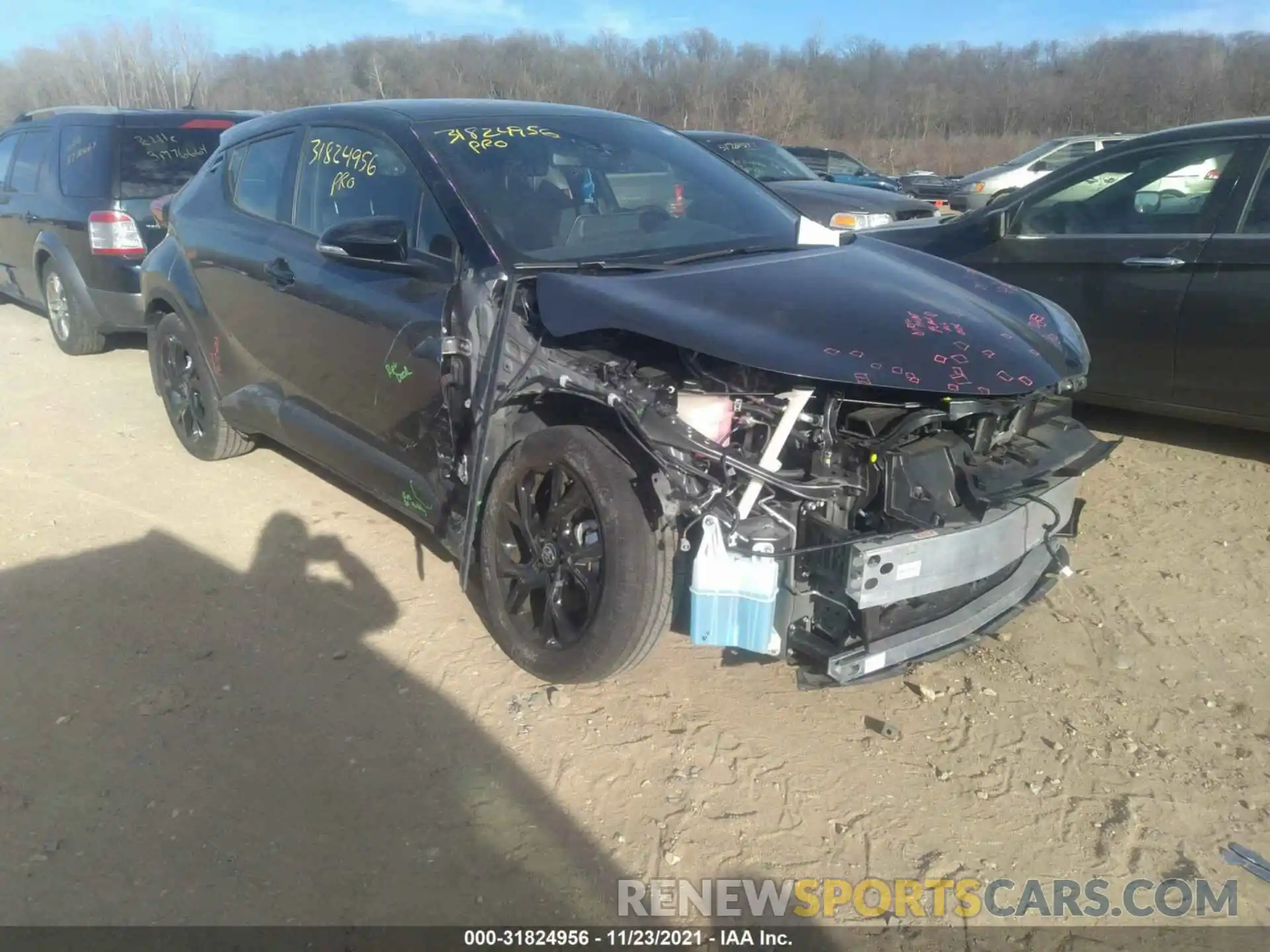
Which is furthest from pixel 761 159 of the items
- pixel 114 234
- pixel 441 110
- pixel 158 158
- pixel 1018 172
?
pixel 1018 172

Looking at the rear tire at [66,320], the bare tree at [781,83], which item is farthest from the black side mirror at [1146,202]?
the bare tree at [781,83]

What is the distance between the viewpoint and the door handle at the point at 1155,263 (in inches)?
189

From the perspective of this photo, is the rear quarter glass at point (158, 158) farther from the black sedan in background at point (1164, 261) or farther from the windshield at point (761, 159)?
the black sedan in background at point (1164, 261)

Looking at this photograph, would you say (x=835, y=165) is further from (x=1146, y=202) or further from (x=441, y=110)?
(x=441, y=110)

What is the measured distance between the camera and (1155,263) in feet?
15.9

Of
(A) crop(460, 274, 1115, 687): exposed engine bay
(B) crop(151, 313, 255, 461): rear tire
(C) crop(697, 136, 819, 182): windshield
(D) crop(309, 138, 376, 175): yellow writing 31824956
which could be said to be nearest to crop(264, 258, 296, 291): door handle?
(D) crop(309, 138, 376, 175): yellow writing 31824956

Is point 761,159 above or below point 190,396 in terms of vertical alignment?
above

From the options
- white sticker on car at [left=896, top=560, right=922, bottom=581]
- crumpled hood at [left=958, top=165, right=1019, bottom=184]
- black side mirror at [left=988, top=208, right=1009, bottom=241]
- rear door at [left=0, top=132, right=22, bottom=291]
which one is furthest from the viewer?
crumpled hood at [left=958, top=165, right=1019, bottom=184]

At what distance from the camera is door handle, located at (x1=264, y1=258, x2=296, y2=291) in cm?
413

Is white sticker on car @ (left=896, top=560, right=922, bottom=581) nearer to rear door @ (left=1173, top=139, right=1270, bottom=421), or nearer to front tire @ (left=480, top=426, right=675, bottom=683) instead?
front tire @ (left=480, top=426, right=675, bottom=683)

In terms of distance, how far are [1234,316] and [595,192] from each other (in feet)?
10.2

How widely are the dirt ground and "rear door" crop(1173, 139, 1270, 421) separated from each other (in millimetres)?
593

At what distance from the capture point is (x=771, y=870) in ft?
8.42

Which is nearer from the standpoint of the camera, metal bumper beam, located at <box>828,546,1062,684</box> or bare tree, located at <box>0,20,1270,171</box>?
metal bumper beam, located at <box>828,546,1062,684</box>
